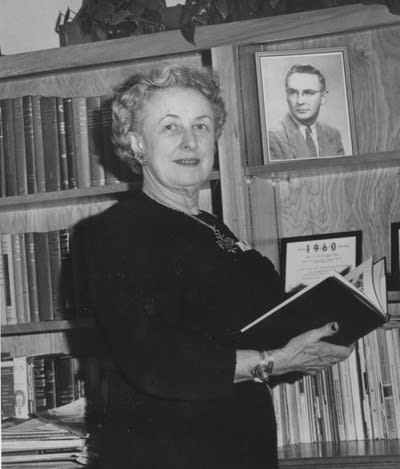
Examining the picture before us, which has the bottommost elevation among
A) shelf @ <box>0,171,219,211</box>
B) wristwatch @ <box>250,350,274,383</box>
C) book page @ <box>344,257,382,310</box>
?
wristwatch @ <box>250,350,274,383</box>

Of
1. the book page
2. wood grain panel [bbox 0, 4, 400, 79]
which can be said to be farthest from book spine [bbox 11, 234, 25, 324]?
the book page

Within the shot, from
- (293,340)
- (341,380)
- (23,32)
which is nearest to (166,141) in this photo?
(293,340)

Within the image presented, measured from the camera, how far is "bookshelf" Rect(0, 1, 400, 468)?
78.9 inches

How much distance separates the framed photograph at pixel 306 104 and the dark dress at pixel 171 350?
26.9 inches

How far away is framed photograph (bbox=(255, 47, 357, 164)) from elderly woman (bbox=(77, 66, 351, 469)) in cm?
58

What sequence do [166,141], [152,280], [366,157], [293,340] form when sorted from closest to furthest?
[152,280], [293,340], [166,141], [366,157]

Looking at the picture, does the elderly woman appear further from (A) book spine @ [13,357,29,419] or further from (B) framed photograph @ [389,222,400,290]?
(A) book spine @ [13,357,29,419]

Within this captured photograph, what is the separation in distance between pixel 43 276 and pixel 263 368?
891mm

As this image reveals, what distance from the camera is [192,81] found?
1.71 m

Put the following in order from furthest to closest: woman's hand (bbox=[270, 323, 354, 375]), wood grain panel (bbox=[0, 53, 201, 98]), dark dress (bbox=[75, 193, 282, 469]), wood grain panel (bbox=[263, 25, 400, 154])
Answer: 1. wood grain panel (bbox=[0, 53, 201, 98])
2. wood grain panel (bbox=[263, 25, 400, 154])
3. woman's hand (bbox=[270, 323, 354, 375])
4. dark dress (bbox=[75, 193, 282, 469])

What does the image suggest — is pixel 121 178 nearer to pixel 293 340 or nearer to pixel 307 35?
pixel 307 35

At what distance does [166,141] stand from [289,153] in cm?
54

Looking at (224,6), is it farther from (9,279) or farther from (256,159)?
(9,279)

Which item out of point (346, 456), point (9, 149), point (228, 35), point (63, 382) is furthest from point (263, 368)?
point (9, 149)
